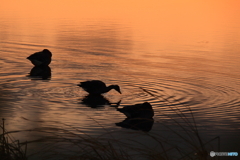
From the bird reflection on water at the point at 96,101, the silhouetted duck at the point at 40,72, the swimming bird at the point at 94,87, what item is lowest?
the bird reflection on water at the point at 96,101

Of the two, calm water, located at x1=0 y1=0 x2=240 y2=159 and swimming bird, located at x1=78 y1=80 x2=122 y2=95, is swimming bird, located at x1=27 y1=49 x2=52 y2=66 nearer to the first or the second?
calm water, located at x1=0 y1=0 x2=240 y2=159

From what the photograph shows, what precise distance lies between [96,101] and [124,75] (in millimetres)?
3598

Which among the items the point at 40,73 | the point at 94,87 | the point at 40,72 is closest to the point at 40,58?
the point at 40,72

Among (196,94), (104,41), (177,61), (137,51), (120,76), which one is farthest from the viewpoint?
(104,41)

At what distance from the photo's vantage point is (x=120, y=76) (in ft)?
52.1

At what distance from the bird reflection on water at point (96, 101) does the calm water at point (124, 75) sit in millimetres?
132

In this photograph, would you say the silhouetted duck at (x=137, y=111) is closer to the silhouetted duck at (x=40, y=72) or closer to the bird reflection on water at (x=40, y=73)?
the bird reflection on water at (x=40, y=73)

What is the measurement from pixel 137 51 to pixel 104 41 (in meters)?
3.43

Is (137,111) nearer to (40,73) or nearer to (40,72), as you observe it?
(40,73)

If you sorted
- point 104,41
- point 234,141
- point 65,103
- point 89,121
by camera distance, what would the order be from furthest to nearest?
point 104,41 → point 65,103 → point 89,121 → point 234,141

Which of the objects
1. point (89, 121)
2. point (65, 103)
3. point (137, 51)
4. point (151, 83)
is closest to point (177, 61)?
point (137, 51)

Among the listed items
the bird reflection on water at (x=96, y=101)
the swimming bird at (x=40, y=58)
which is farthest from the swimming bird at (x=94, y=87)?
the swimming bird at (x=40, y=58)

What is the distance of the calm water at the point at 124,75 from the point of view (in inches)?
413

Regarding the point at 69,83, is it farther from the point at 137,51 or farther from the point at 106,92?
the point at 137,51
